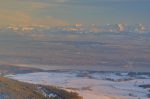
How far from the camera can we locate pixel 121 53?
93625mm

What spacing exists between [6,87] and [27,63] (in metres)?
42.4

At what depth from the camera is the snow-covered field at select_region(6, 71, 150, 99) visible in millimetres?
50812

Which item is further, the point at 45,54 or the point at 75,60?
the point at 45,54

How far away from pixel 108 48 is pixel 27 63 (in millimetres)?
23087

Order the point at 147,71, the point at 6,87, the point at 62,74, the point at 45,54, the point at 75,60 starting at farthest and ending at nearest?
the point at 45,54 → the point at 75,60 → the point at 147,71 → the point at 62,74 → the point at 6,87

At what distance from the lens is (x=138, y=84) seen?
59.8 meters

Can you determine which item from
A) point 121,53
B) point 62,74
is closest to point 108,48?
point 121,53

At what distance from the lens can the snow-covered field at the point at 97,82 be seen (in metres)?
50.8

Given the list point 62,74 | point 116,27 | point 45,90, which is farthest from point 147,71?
point 116,27

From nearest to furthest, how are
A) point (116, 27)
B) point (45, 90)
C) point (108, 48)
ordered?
point (45, 90) → point (108, 48) → point (116, 27)

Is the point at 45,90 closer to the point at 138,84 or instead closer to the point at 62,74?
the point at 138,84

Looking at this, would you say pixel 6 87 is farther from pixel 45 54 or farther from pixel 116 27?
pixel 116 27

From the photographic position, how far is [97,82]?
60.6 meters

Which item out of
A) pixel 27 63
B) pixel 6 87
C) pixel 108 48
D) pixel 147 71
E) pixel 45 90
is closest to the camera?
pixel 6 87
